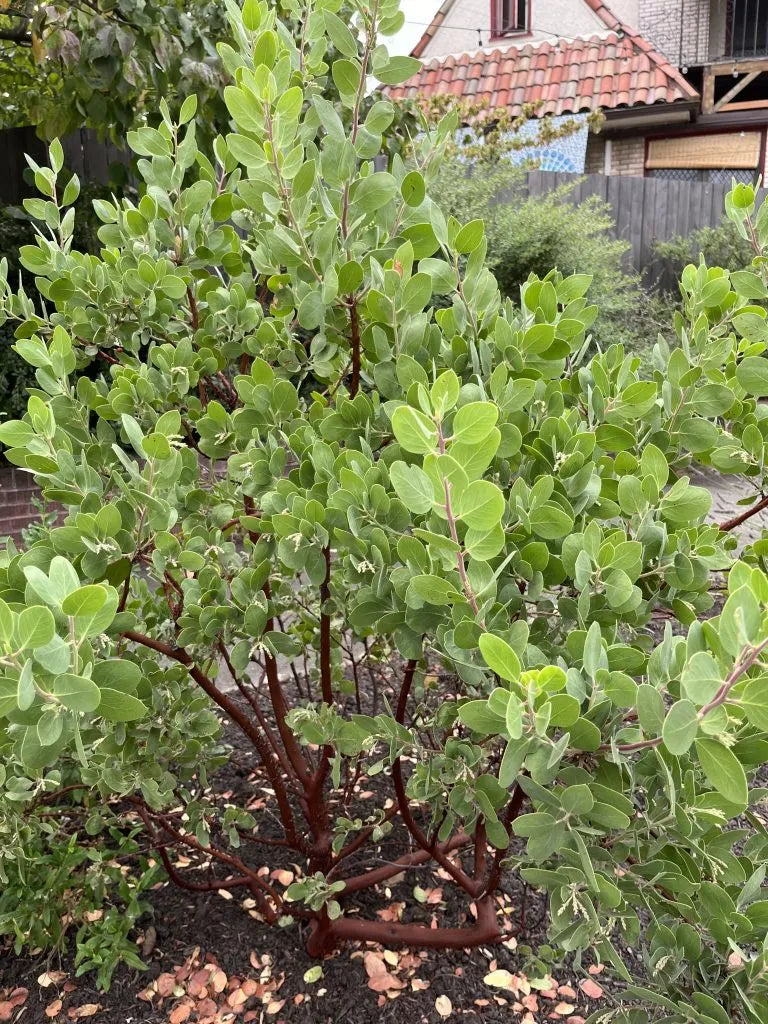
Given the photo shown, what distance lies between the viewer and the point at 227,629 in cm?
147

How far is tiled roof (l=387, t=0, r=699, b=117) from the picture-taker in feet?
48.5

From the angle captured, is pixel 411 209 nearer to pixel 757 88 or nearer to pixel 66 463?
pixel 66 463

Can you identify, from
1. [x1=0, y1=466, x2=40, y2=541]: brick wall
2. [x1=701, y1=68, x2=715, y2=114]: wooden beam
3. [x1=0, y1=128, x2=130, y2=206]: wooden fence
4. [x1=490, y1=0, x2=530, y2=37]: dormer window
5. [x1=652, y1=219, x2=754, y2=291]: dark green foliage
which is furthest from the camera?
[x1=490, y1=0, x2=530, y2=37]: dormer window

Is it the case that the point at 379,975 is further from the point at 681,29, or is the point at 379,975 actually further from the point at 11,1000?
the point at 681,29

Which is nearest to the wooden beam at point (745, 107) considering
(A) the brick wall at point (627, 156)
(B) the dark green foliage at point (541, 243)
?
(A) the brick wall at point (627, 156)

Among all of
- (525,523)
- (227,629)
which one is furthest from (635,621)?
(227,629)

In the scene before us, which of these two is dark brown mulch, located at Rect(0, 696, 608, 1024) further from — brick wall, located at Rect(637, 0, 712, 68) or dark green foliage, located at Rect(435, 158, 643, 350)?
brick wall, located at Rect(637, 0, 712, 68)

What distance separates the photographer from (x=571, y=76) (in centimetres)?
1547

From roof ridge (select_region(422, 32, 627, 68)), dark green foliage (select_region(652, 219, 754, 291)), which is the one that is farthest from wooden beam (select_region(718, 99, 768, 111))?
dark green foliage (select_region(652, 219, 754, 291))

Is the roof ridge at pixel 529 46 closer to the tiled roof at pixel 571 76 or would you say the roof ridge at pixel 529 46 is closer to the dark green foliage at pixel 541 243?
the tiled roof at pixel 571 76

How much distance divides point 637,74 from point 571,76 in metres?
1.24

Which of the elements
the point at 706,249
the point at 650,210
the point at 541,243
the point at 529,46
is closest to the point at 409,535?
the point at 541,243

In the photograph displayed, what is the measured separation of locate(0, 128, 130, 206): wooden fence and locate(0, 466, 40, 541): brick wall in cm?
265

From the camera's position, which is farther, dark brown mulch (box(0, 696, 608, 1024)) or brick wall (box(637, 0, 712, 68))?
brick wall (box(637, 0, 712, 68))
